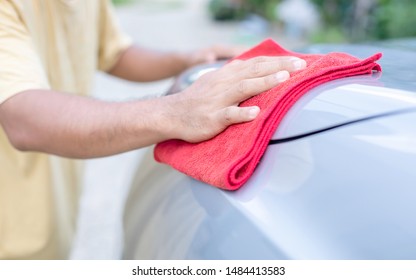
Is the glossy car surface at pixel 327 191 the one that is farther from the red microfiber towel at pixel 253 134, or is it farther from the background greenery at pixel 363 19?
the background greenery at pixel 363 19

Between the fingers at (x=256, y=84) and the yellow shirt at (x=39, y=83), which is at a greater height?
the fingers at (x=256, y=84)

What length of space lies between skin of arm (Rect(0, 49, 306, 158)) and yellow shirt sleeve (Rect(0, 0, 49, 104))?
0.08ft

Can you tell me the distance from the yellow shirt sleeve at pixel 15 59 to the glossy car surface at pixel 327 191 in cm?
45

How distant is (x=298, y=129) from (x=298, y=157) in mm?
59

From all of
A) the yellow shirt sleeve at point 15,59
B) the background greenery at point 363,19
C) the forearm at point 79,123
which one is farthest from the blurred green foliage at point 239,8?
the forearm at point 79,123

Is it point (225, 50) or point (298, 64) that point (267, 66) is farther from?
point (225, 50)

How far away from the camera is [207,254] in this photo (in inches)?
45.7

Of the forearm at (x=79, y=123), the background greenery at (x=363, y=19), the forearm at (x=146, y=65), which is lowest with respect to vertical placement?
the background greenery at (x=363, y=19)

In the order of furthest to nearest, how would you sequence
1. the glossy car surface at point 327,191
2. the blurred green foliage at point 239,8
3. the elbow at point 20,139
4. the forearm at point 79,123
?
1. the blurred green foliage at point 239,8
2. the elbow at point 20,139
3. the forearm at point 79,123
4. the glossy car surface at point 327,191

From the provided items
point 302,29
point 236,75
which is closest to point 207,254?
point 236,75

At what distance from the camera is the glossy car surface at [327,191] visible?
0.96 m

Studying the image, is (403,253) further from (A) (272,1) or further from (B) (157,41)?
(A) (272,1)

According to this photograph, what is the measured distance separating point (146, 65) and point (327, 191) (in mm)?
1338

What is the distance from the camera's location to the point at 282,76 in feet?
4.05
